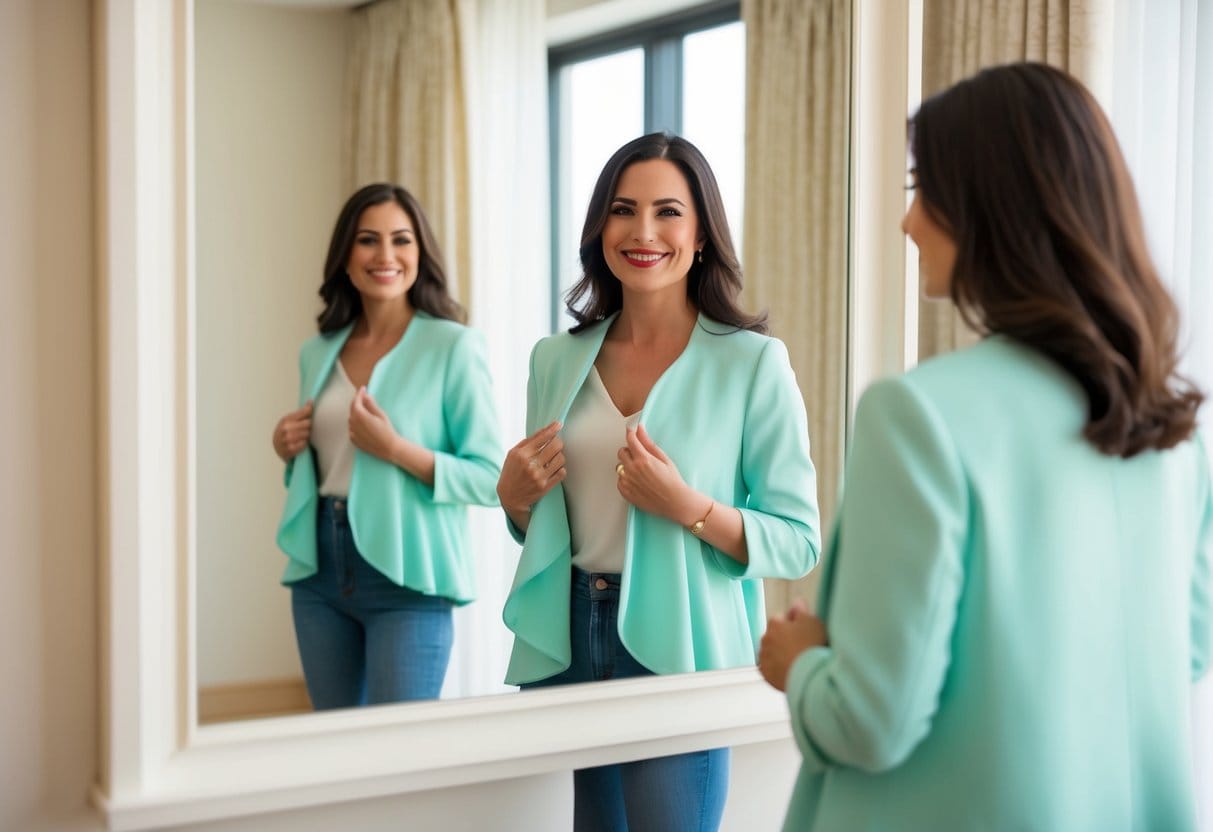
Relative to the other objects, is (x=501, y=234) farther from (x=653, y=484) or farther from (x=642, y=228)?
(x=653, y=484)

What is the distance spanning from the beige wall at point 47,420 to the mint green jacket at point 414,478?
26 centimetres

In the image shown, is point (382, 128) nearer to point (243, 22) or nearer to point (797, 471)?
point (243, 22)

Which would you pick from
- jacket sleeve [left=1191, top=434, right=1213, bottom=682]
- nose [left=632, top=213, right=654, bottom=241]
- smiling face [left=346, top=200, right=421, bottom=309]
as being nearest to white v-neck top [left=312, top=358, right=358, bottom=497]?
smiling face [left=346, top=200, right=421, bottom=309]

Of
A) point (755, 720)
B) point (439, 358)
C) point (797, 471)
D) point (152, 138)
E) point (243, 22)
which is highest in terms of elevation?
point (243, 22)

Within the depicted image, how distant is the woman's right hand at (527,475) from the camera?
1.65 meters

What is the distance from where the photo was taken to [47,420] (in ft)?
4.50

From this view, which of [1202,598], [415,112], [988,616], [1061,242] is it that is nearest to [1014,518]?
[988,616]

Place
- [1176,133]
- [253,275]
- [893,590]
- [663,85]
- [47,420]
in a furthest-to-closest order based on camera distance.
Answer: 1. [1176,133]
2. [663,85]
3. [253,275]
4. [47,420]
5. [893,590]

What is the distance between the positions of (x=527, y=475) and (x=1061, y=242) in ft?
2.82

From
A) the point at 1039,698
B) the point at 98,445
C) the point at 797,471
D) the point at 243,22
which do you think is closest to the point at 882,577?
the point at 1039,698

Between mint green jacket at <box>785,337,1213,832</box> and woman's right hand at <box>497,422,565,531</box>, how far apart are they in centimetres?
66

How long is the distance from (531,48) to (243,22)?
0.44 metres

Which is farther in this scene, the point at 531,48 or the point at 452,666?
the point at 531,48

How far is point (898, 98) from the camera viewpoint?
197 centimetres
